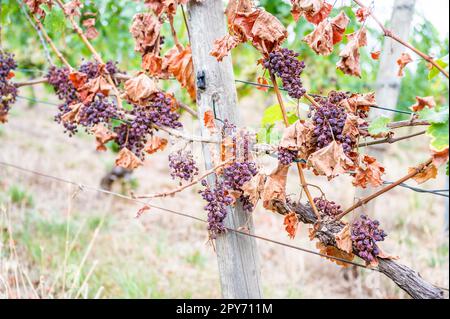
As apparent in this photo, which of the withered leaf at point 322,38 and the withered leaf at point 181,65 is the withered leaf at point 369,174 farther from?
the withered leaf at point 181,65

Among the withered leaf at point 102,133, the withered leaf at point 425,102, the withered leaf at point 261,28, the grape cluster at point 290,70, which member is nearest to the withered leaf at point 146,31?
the withered leaf at point 102,133

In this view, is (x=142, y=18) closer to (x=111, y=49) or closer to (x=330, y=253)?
(x=330, y=253)

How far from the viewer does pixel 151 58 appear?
1.54m

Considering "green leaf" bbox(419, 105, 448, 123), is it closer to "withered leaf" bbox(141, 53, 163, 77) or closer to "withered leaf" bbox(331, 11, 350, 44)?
"withered leaf" bbox(331, 11, 350, 44)

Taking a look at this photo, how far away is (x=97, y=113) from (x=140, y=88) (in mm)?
203

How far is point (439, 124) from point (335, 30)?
377 mm

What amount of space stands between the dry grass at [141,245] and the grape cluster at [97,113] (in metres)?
0.42

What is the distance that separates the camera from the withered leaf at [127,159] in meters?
1.53

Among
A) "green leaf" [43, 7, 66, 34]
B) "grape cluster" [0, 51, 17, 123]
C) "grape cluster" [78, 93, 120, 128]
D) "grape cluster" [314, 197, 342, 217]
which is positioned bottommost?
"grape cluster" [314, 197, 342, 217]

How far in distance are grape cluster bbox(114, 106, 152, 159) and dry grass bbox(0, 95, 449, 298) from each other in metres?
0.40

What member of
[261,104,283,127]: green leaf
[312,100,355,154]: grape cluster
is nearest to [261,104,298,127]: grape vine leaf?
[261,104,283,127]: green leaf

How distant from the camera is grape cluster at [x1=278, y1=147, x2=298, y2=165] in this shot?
46.3 inches

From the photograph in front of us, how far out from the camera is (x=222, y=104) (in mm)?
1416

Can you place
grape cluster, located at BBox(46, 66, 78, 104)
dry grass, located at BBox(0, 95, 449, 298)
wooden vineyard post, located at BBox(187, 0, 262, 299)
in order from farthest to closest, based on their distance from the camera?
dry grass, located at BBox(0, 95, 449, 298), grape cluster, located at BBox(46, 66, 78, 104), wooden vineyard post, located at BBox(187, 0, 262, 299)
